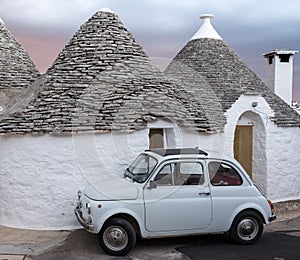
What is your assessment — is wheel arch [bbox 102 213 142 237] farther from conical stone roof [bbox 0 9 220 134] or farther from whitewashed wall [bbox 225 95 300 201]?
whitewashed wall [bbox 225 95 300 201]

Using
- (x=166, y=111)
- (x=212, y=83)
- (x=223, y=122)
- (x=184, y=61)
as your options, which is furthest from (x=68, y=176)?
(x=184, y=61)

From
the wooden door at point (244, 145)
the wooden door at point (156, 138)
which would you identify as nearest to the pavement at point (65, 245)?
the wooden door at point (156, 138)

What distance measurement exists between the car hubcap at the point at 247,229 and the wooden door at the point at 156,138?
3227 mm

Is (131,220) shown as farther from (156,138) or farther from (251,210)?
(156,138)

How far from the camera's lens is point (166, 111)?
9555 mm

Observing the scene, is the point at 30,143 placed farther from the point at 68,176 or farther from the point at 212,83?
the point at 212,83

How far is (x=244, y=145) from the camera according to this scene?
12906mm

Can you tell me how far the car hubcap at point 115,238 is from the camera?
22.7 feet

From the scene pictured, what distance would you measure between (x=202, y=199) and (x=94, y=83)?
4.22m

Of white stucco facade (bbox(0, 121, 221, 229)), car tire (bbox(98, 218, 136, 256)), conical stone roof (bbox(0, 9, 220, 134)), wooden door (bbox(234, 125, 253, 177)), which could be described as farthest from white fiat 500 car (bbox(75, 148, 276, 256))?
wooden door (bbox(234, 125, 253, 177))

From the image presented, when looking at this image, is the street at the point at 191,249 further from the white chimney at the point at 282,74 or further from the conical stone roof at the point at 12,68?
the white chimney at the point at 282,74

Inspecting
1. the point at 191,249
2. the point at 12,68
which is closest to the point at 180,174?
the point at 191,249

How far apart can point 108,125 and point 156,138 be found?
58.1 inches

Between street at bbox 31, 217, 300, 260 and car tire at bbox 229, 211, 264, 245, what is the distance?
0.43 ft
